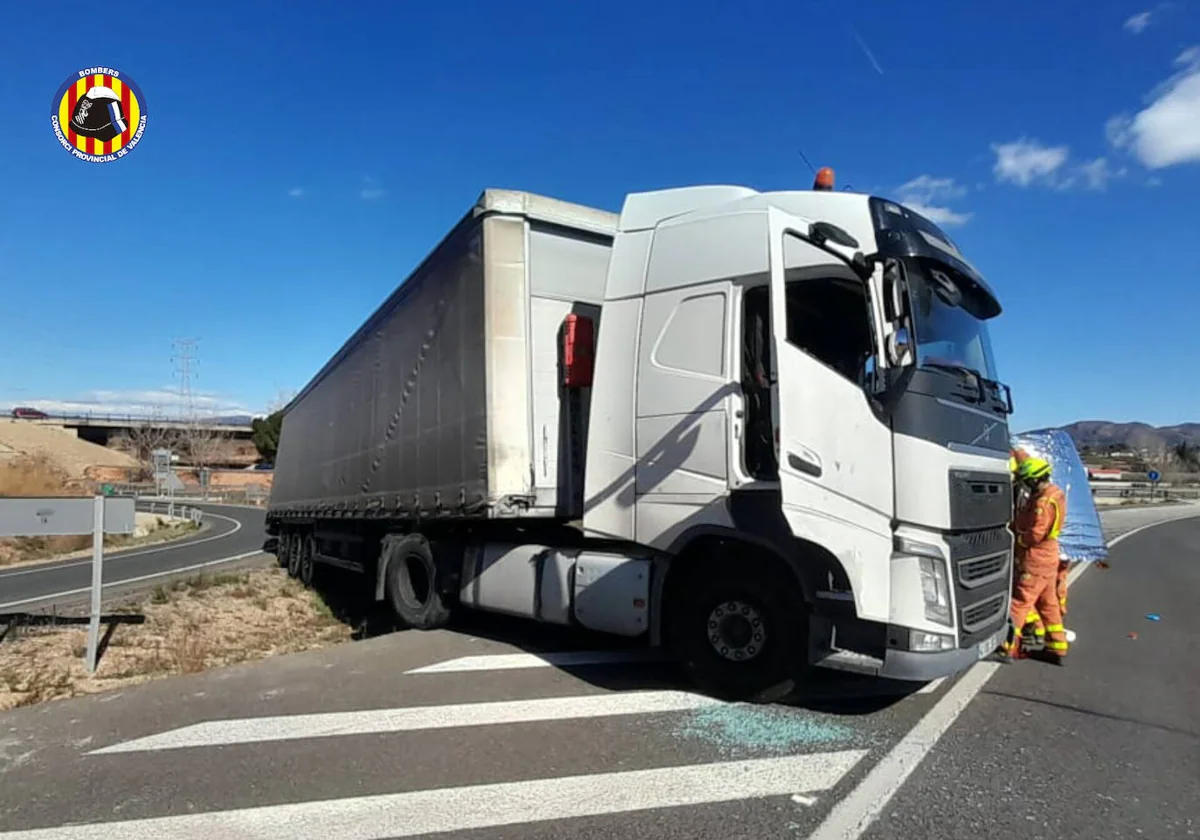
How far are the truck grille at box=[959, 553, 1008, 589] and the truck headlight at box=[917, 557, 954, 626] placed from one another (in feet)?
0.55

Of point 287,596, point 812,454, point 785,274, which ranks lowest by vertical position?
point 287,596

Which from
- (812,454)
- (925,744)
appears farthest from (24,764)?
(925,744)

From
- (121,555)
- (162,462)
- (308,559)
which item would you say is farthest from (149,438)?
(308,559)

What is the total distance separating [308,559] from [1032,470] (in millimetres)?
11305

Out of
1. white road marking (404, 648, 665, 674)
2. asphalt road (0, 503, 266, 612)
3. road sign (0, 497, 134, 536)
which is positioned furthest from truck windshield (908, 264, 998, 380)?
asphalt road (0, 503, 266, 612)

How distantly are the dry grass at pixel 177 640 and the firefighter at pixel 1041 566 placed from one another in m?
6.86

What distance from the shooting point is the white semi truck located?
4523 mm

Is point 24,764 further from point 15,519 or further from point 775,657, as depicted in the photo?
point 775,657

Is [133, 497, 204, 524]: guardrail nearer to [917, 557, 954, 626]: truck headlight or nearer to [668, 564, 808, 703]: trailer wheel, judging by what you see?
[668, 564, 808, 703]: trailer wheel

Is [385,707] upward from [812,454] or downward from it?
downward

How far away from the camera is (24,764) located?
4.27m

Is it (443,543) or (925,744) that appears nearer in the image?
(925,744)

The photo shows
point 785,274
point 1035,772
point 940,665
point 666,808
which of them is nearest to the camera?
point 666,808

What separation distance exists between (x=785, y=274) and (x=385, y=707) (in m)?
3.79
